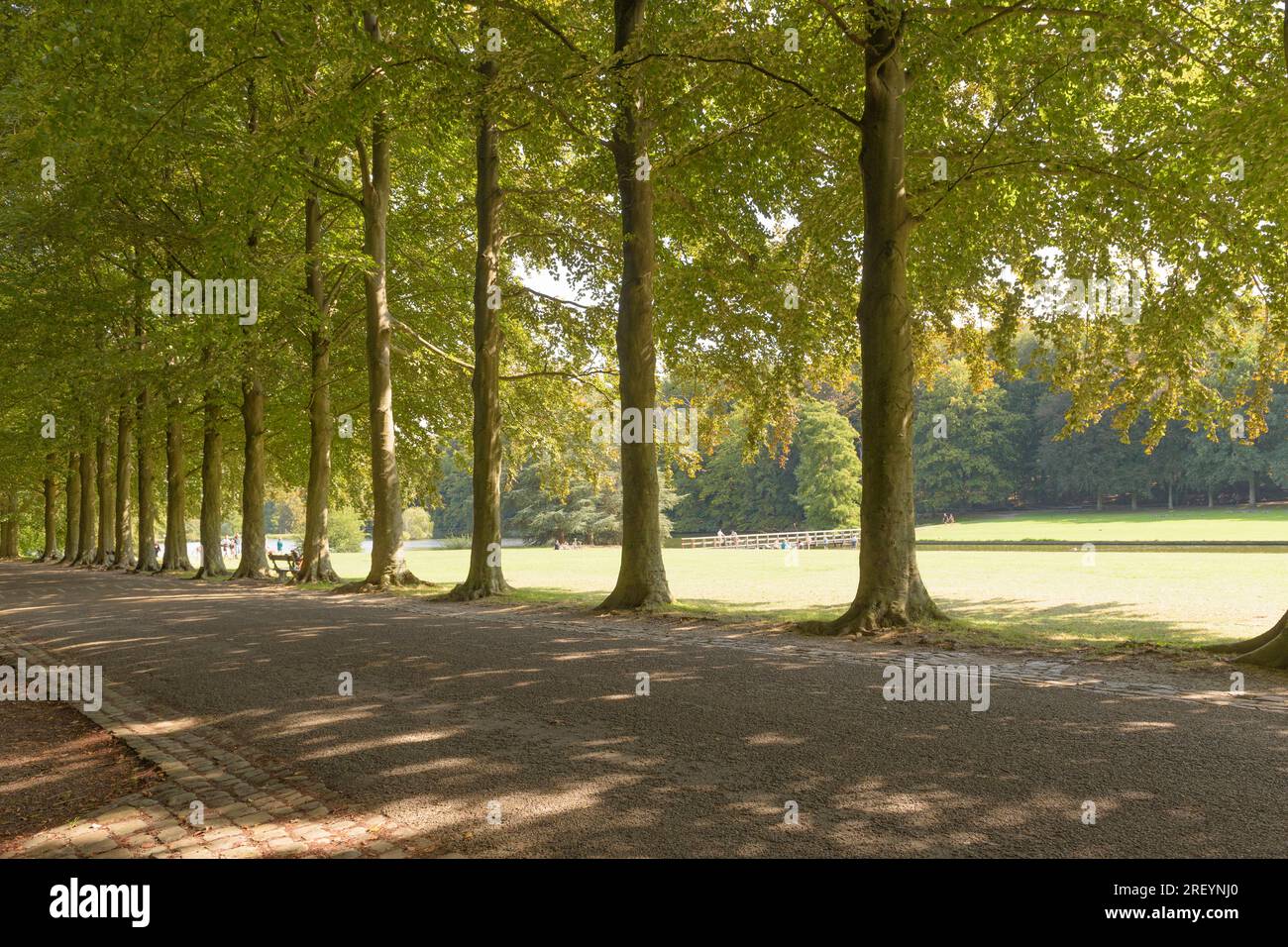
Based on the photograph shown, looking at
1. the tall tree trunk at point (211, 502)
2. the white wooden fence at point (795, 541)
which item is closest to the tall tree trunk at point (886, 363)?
the tall tree trunk at point (211, 502)

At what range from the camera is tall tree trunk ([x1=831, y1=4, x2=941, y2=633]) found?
1270 cm

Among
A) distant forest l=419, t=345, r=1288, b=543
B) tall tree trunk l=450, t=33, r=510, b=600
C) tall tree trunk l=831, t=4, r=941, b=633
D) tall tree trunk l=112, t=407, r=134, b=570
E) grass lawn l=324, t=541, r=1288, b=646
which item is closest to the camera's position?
tall tree trunk l=831, t=4, r=941, b=633

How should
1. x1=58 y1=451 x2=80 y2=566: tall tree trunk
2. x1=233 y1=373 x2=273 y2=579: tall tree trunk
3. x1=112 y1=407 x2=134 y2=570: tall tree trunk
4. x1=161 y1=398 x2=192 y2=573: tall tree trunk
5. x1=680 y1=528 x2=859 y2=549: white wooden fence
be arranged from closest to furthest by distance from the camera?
x1=233 y1=373 x2=273 y2=579: tall tree trunk → x1=161 y1=398 x2=192 y2=573: tall tree trunk → x1=112 y1=407 x2=134 y2=570: tall tree trunk → x1=58 y1=451 x2=80 y2=566: tall tree trunk → x1=680 y1=528 x2=859 y2=549: white wooden fence

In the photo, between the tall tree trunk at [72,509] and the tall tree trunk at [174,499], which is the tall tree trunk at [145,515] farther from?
the tall tree trunk at [72,509]

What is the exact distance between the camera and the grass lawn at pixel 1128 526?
51.3 metres

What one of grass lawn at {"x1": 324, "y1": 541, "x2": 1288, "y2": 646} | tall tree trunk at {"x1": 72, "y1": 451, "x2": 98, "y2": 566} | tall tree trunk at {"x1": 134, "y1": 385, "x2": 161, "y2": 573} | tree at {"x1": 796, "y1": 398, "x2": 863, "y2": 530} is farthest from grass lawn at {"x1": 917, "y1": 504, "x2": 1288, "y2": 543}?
tall tree trunk at {"x1": 72, "y1": 451, "x2": 98, "y2": 566}

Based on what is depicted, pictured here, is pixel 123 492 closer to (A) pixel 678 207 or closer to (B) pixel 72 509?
(B) pixel 72 509

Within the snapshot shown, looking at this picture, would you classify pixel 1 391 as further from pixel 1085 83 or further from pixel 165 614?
pixel 1085 83

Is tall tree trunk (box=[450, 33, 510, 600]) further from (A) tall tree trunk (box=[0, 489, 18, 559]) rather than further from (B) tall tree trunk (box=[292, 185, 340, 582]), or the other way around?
(A) tall tree trunk (box=[0, 489, 18, 559])

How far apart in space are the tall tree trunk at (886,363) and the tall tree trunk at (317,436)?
15908 mm

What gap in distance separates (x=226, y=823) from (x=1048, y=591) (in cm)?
2001

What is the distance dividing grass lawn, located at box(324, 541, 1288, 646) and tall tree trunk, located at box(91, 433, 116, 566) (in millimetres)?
20963

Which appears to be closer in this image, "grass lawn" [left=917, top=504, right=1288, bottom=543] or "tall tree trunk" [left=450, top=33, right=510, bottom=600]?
"tall tree trunk" [left=450, top=33, right=510, bottom=600]

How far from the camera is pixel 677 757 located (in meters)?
6.25
